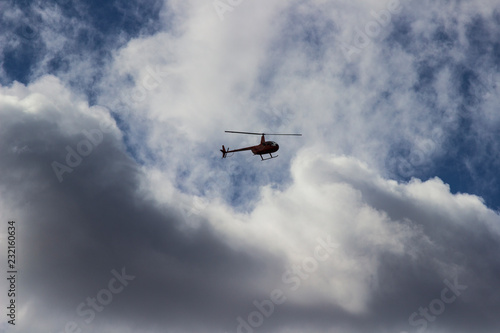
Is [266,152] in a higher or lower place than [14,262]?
higher

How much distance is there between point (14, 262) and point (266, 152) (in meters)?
83.4

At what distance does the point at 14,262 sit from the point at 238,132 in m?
73.6

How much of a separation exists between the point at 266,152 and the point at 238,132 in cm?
1629

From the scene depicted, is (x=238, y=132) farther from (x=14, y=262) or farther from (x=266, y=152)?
(x=14, y=262)

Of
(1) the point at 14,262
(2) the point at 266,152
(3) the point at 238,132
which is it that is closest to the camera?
(1) the point at 14,262

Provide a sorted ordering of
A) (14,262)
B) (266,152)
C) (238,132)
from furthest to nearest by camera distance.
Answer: (266,152)
(238,132)
(14,262)

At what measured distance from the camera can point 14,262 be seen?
15538 cm

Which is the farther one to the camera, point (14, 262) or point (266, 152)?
point (266, 152)

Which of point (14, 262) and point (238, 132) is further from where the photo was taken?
point (238, 132)

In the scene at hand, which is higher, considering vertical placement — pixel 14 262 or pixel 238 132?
pixel 238 132

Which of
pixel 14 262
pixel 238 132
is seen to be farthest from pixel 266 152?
pixel 14 262

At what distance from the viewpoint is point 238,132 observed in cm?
18138
